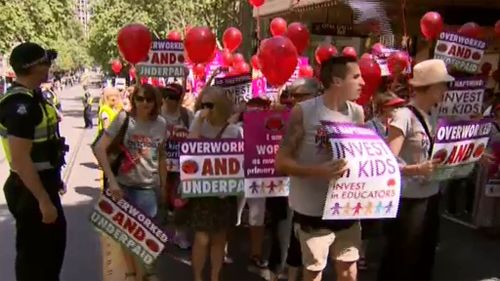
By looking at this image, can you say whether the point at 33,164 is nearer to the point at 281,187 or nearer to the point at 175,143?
the point at 281,187

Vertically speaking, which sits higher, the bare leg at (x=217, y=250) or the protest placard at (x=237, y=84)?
the protest placard at (x=237, y=84)

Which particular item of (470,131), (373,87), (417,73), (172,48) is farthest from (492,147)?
(172,48)

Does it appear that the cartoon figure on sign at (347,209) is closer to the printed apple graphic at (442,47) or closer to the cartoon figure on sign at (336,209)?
the cartoon figure on sign at (336,209)

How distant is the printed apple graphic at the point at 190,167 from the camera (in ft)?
15.4

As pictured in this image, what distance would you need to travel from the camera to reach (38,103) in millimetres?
3764

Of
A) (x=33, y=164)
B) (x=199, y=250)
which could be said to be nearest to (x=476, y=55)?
(x=199, y=250)

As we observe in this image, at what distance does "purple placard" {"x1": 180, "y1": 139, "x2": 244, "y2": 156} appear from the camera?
4684 millimetres

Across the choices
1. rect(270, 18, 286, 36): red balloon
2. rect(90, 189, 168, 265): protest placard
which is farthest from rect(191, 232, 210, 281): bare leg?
rect(270, 18, 286, 36): red balloon

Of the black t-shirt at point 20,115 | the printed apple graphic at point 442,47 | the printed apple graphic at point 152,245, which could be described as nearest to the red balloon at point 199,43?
the printed apple graphic at point 442,47

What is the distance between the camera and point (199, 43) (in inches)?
284

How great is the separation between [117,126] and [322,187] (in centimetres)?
180

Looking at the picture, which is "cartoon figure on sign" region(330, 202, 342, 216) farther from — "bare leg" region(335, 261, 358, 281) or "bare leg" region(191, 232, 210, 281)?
"bare leg" region(191, 232, 210, 281)

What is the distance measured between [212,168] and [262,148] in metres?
0.44

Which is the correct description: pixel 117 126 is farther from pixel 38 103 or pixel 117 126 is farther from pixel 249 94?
pixel 249 94
